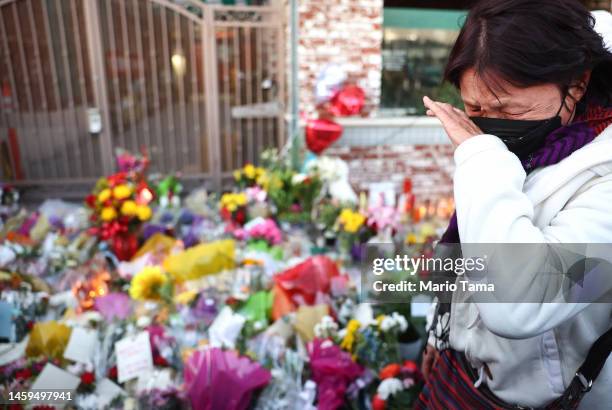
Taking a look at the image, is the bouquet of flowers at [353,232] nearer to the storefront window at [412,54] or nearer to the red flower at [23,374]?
the red flower at [23,374]

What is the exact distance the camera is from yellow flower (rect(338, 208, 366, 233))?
2.76m

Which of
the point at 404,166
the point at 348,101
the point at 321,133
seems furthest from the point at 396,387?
the point at 404,166

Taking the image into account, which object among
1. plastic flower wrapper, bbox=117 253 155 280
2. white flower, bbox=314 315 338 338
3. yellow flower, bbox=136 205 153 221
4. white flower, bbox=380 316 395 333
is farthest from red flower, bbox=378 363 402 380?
yellow flower, bbox=136 205 153 221

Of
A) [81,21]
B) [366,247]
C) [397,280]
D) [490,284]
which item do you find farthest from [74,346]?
[81,21]

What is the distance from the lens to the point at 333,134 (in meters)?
3.83

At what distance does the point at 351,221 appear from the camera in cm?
277

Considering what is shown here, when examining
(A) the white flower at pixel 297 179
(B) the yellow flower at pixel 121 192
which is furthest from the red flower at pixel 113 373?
(A) the white flower at pixel 297 179

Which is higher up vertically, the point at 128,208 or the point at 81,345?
the point at 128,208

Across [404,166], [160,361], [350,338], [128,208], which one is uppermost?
[128,208]

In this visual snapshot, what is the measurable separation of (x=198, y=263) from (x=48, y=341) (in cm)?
70

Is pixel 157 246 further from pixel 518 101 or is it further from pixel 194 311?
pixel 518 101

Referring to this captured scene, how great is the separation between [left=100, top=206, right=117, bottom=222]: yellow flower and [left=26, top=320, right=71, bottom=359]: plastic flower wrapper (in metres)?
0.85

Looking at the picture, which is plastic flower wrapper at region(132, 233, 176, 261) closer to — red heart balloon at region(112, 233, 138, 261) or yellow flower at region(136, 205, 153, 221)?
red heart balloon at region(112, 233, 138, 261)

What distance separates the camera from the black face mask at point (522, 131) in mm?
789
